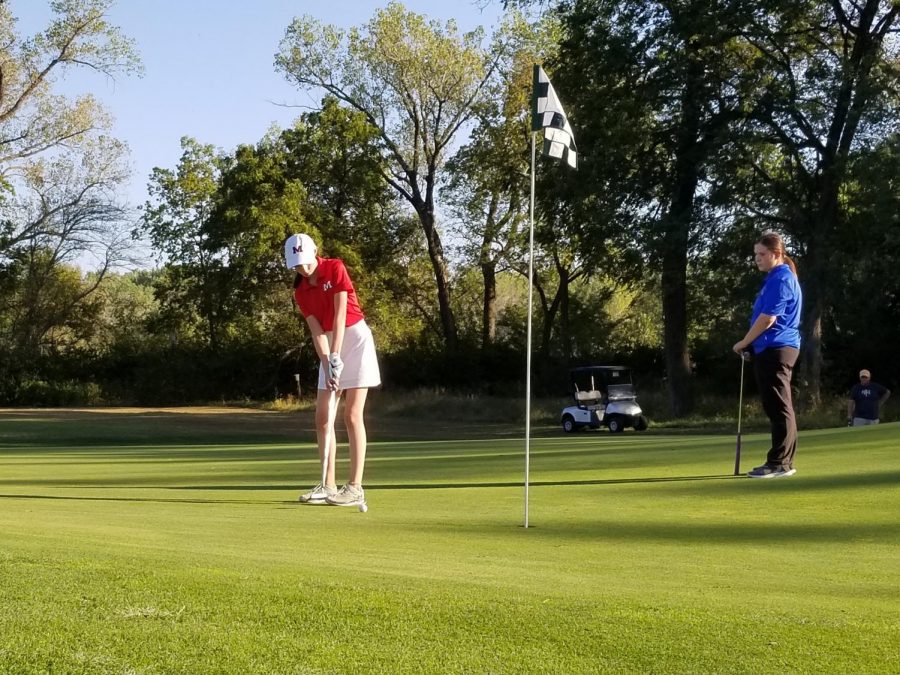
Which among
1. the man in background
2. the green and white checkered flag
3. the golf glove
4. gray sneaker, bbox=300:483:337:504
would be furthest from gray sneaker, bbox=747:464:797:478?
the man in background

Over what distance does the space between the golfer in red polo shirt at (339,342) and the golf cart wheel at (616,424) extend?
83.4ft

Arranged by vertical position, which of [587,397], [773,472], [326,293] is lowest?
[773,472]

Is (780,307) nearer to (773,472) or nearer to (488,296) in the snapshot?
(773,472)

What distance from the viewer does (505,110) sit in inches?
2144

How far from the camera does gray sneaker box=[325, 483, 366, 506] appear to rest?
328 inches

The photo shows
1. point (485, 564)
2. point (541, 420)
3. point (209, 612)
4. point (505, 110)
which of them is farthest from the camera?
point (505, 110)

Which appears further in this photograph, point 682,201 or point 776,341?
point 682,201

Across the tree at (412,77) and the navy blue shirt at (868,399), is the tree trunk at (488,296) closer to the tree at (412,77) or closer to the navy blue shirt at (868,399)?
the tree at (412,77)

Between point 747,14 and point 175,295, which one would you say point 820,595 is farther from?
point 175,295

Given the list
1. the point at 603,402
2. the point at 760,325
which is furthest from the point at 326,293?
the point at 603,402

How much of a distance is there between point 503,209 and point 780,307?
49155 mm

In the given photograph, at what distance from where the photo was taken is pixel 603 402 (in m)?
34.2

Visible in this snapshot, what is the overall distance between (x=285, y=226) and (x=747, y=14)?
23540mm

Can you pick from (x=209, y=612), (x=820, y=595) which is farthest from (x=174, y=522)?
(x=820, y=595)
